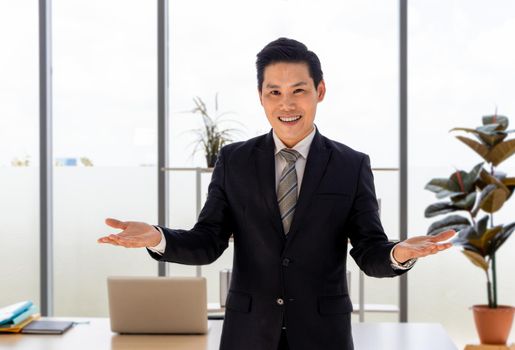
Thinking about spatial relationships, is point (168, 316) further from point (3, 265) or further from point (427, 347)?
point (3, 265)

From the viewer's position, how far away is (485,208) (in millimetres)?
4262

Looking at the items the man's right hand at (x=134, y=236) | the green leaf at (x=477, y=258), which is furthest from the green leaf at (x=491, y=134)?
the man's right hand at (x=134, y=236)

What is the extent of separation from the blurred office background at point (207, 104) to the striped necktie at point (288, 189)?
3330 millimetres

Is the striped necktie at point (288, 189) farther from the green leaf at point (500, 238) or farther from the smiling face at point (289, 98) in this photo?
the green leaf at point (500, 238)

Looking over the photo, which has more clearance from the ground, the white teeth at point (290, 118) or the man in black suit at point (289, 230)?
the white teeth at point (290, 118)

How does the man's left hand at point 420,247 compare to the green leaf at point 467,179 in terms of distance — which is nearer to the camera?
the man's left hand at point 420,247

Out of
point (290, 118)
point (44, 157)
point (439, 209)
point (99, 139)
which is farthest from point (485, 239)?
point (44, 157)

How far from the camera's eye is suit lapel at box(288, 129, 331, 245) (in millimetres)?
1617

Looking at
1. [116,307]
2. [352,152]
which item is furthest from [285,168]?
[116,307]

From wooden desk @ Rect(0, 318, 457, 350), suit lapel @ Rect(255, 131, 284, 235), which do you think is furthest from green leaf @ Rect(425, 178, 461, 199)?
suit lapel @ Rect(255, 131, 284, 235)

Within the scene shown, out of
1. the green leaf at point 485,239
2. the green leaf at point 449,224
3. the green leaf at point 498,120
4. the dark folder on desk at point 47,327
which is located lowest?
the dark folder on desk at point 47,327

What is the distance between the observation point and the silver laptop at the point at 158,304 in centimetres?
270

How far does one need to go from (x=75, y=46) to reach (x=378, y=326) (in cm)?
373

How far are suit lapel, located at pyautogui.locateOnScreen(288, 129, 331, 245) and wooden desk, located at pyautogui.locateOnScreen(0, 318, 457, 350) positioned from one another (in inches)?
41.1
